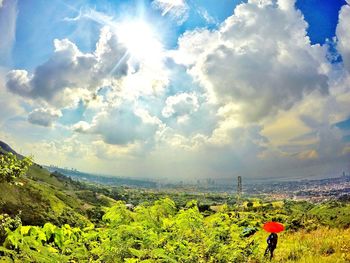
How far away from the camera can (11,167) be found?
8922mm

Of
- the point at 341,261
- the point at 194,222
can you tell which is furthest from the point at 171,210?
the point at 341,261

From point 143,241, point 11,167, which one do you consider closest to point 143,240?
point 143,241

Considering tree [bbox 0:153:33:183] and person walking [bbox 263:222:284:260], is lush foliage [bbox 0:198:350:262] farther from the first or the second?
tree [bbox 0:153:33:183]

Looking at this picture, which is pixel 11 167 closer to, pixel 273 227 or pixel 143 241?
pixel 143 241

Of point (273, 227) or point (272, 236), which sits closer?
point (272, 236)

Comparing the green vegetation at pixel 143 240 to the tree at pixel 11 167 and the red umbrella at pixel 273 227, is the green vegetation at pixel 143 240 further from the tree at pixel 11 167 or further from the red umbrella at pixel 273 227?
the red umbrella at pixel 273 227

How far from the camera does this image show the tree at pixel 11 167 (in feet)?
29.0

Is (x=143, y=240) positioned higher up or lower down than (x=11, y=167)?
lower down

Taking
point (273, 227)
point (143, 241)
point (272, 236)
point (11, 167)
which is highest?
point (11, 167)

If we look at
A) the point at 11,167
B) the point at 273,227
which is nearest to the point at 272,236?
the point at 273,227

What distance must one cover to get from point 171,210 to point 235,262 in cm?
Answer: 217

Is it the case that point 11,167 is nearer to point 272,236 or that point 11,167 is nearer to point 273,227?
point 272,236

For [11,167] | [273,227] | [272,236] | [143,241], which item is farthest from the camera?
[273,227]

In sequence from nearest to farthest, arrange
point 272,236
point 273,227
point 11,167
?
1. point 11,167
2. point 272,236
3. point 273,227
